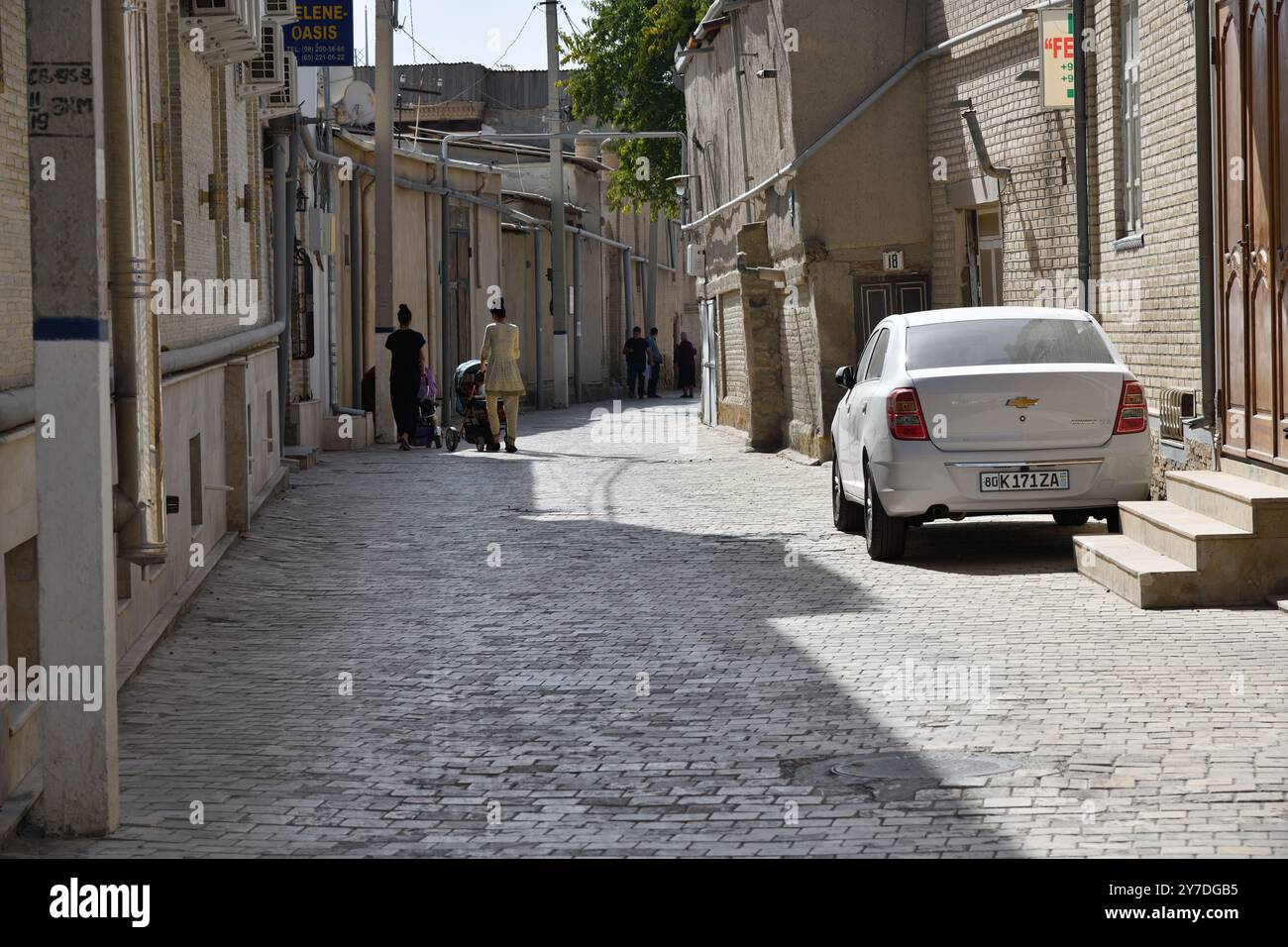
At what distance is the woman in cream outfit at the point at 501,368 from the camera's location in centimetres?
2364

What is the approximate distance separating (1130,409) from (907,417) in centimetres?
142

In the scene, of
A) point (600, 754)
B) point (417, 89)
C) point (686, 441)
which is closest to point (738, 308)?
point (686, 441)


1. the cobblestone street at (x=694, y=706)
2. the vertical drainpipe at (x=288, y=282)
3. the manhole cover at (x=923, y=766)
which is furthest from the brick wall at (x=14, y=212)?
the vertical drainpipe at (x=288, y=282)

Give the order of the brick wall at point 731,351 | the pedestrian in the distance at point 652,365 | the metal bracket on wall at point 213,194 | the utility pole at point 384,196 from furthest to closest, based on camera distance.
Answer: the pedestrian in the distance at point 652,365, the brick wall at point 731,351, the utility pole at point 384,196, the metal bracket on wall at point 213,194

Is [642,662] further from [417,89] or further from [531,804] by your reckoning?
[417,89]

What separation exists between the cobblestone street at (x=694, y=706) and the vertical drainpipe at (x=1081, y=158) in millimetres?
2774

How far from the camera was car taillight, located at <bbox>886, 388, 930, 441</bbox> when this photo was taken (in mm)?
11742

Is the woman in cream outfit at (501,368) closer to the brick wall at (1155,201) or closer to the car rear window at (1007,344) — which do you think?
the brick wall at (1155,201)

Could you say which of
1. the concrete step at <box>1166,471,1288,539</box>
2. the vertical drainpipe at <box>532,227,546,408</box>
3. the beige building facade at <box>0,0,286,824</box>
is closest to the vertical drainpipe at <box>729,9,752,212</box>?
the beige building facade at <box>0,0,286,824</box>

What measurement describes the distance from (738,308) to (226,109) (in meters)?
13.6

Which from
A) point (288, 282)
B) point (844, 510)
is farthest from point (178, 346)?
point (288, 282)

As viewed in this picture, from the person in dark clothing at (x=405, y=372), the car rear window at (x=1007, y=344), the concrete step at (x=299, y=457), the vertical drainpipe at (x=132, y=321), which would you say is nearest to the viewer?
the vertical drainpipe at (x=132, y=321)

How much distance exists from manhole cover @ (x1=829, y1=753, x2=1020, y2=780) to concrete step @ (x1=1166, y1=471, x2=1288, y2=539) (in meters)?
4.08

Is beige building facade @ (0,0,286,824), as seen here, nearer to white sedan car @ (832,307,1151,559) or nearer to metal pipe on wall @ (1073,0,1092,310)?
white sedan car @ (832,307,1151,559)
